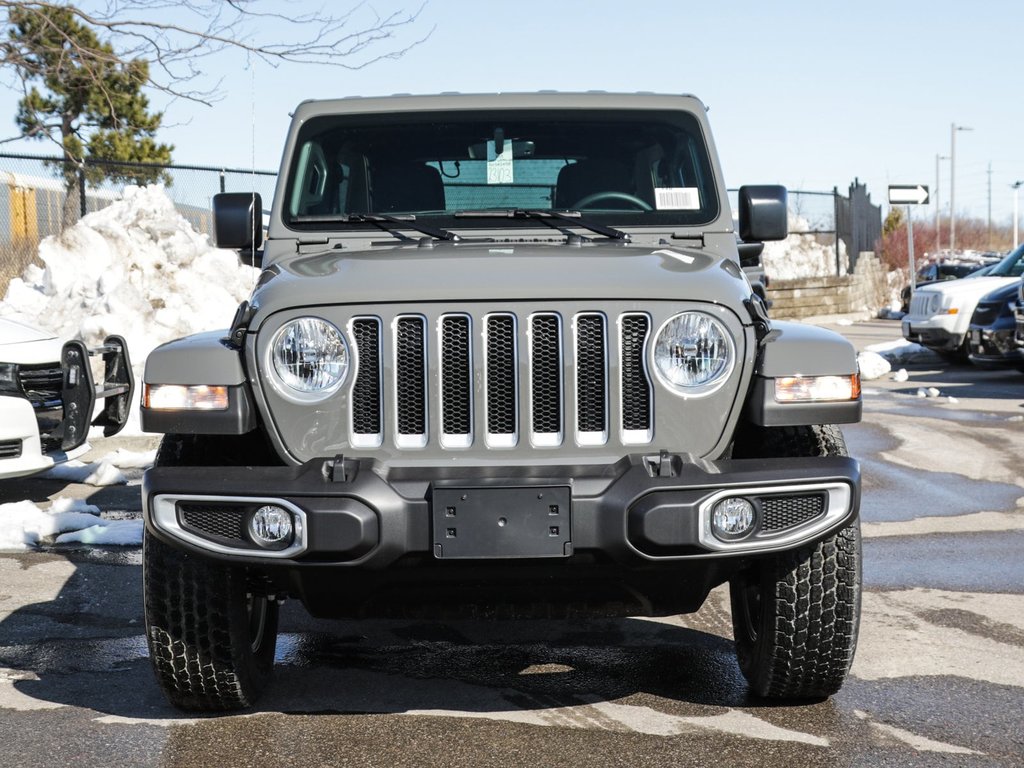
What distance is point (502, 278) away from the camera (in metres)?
3.85

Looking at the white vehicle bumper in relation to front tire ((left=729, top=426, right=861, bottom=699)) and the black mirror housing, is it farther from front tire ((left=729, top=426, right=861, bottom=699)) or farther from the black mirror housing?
front tire ((left=729, top=426, right=861, bottom=699))

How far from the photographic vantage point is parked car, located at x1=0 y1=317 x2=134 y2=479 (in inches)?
278

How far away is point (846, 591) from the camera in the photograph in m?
3.90

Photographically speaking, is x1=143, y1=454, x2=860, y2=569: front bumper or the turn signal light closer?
x1=143, y1=454, x2=860, y2=569: front bumper

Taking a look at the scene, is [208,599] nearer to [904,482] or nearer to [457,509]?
[457,509]

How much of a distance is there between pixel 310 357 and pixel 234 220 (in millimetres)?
1781

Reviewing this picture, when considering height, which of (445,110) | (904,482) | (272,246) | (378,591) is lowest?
(904,482)

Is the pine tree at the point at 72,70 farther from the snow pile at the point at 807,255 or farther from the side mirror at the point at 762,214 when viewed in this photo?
the snow pile at the point at 807,255

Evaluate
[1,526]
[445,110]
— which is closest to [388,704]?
[445,110]

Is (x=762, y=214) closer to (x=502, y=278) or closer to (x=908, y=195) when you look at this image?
(x=502, y=278)

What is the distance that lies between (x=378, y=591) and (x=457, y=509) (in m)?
0.52

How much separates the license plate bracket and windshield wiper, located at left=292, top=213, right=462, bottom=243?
148 cm

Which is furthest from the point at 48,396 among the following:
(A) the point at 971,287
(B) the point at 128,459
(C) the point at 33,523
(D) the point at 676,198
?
(A) the point at 971,287

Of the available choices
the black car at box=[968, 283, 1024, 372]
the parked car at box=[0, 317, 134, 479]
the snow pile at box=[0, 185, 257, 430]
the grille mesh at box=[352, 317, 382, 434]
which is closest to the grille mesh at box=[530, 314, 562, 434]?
the grille mesh at box=[352, 317, 382, 434]
